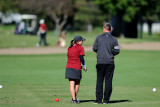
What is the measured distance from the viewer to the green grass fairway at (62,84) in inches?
456

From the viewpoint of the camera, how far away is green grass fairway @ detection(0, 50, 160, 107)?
11594 millimetres

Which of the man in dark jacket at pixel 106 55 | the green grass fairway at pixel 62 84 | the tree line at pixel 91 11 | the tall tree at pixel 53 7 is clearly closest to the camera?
the man in dark jacket at pixel 106 55

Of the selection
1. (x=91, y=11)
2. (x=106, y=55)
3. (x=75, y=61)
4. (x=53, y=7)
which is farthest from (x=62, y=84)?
(x=91, y=11)

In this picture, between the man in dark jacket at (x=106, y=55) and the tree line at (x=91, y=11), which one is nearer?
the man in dark jacket at (x=106, y=55)

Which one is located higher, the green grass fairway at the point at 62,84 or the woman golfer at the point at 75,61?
the woman golfer at the point at 75,61

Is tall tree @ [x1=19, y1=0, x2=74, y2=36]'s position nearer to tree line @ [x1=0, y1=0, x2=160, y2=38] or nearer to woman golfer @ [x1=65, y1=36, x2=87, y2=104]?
tree line @ [x1=0, y1=0, x2=160, y2=38]

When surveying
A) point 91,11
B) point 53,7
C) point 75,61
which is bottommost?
point 91,11

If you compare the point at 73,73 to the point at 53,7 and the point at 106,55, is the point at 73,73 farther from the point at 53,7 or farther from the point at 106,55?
the point at 53,7

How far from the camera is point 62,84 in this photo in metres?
16.8

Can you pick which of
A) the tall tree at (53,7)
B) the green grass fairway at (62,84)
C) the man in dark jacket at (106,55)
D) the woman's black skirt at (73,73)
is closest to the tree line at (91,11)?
the tall tree at (53,7)

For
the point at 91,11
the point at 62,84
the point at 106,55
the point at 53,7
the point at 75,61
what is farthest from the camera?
the point at 91,11

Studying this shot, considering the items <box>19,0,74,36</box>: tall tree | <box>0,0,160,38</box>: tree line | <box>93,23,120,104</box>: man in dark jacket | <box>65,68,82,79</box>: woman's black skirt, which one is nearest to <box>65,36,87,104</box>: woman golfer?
<box>65,68,82,79</box>: woman's black skirt

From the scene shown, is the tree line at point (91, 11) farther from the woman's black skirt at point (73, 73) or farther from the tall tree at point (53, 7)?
the woman's black skirt at point (73, 73)

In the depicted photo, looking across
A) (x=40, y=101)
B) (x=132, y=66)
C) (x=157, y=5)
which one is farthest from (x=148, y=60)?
(x=157, y=5)
